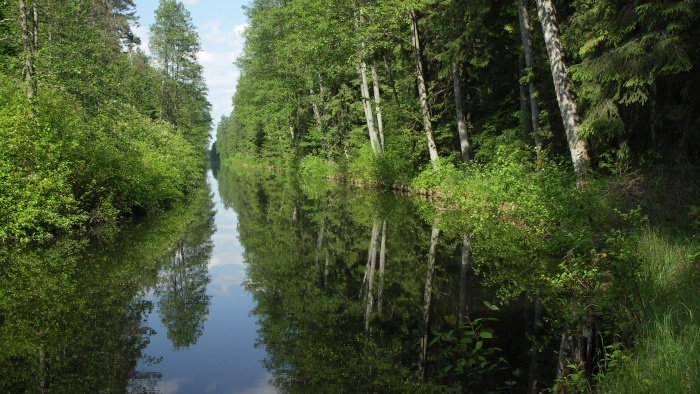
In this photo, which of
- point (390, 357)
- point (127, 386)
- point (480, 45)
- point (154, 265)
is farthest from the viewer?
point (480, 45)

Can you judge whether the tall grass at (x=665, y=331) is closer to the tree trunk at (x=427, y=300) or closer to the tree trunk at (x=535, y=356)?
the tree trunk at (x=535, y=356)

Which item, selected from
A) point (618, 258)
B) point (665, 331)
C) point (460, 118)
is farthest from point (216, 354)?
point (460, 118)

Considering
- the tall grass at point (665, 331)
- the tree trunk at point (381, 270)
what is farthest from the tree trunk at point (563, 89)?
the tree trunk at point (381, 270)

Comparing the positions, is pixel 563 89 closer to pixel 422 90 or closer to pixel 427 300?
pixel 427 300

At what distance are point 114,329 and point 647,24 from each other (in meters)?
10.6

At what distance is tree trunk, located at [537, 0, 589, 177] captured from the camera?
970cm

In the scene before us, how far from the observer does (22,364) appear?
4641mm

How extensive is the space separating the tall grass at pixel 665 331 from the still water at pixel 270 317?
3.37ft

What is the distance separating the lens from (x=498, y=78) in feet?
56.4

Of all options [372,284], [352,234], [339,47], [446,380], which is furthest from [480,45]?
[446,380]

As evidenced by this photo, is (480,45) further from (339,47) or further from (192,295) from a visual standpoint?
(192,295)

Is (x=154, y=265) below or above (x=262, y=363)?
above

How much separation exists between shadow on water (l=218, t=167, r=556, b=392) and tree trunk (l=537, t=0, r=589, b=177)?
280 cm

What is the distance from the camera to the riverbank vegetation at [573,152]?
4.75 meters
